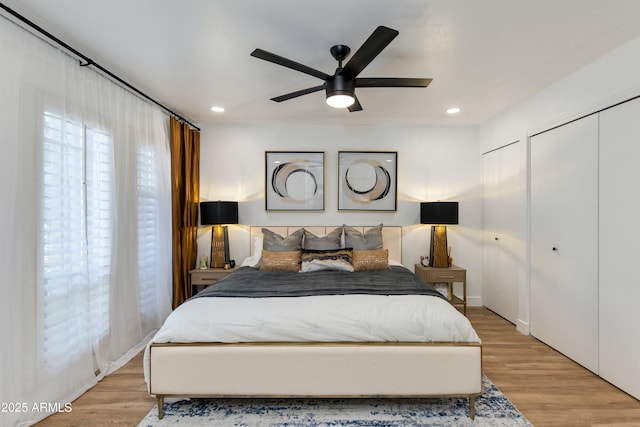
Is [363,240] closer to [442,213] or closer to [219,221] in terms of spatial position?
[442,213]

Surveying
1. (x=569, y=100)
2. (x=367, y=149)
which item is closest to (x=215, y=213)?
(x=367, y=149)

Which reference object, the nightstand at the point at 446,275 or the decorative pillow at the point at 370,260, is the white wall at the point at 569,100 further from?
the decorative pillow at the point at 370,260

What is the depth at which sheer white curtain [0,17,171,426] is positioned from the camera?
175 centimetres

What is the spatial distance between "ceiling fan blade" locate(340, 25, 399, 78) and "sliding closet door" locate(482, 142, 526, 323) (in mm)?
2415

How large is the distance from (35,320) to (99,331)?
608mm

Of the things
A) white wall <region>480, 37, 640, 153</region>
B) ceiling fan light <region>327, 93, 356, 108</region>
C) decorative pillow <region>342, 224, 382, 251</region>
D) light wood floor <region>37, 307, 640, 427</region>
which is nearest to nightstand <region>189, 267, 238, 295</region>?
light wood floor <region>37, 307, 640, 427</region>

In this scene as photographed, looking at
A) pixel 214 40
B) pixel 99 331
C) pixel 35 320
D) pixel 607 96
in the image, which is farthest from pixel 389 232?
pixel 35 320

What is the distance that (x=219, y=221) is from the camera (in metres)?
3.68

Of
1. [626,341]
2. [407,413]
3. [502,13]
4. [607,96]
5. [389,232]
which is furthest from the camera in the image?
[389,232]

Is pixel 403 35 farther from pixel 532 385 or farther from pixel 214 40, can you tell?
pixel 532 385

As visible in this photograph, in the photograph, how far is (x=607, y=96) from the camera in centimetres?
232

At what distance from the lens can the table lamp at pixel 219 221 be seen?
369 centimetres

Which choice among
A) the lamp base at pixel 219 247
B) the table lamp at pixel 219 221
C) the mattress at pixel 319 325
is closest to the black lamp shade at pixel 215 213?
the table lamp at pixel 219 221

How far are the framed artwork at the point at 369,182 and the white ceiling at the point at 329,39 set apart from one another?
3.64 feet
